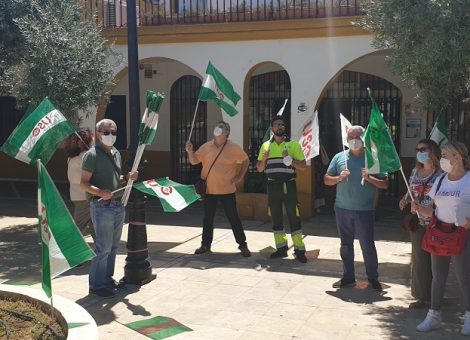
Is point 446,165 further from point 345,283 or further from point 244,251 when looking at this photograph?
point 244,251

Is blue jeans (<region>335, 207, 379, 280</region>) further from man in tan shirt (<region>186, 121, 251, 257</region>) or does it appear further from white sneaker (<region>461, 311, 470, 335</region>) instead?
man in tan shirt (<region>186, 121, 251, 257</region>)

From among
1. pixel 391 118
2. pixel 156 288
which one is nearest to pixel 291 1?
pixel 391 118

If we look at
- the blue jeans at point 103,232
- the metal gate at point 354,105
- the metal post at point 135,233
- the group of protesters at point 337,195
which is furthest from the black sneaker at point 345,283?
the metal gate at point 354,105

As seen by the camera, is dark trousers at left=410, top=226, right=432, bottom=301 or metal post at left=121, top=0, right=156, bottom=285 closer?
dark trousers at left=410, top=226, right=432, bottom=301

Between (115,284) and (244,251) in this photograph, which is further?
(244,251)

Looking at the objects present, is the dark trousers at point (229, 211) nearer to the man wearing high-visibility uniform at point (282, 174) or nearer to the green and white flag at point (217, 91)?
the man wearing high-visibility uniform at point (282, 174)

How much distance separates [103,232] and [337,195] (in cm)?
260

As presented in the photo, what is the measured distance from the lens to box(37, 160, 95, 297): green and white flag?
4262mm

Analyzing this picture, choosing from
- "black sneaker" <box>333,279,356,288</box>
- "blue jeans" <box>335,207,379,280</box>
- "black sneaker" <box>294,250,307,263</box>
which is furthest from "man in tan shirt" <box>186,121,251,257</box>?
"blue jeans" <box>335,207,379,280</box>

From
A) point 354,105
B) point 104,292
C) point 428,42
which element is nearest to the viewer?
point 428,42

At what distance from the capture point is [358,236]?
6309 millimetres

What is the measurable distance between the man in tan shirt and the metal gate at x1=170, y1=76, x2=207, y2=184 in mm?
6310

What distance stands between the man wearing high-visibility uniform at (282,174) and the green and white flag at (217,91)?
680 millimetres

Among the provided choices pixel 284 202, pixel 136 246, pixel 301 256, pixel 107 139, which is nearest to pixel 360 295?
pixel 301 256
